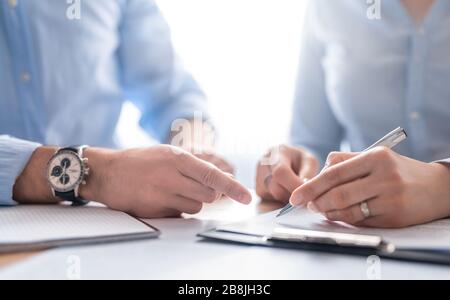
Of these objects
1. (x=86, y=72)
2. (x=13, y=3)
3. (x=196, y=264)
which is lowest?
(x=196, y=264)

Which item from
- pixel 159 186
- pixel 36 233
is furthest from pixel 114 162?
pixel 36 233

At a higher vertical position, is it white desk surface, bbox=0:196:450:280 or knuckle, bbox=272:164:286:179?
knuckle, bbox=272:164:286:179

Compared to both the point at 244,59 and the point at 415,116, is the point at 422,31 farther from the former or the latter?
the point at 244,59

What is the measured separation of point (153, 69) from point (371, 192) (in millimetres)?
799

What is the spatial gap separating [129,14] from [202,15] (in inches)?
15.2

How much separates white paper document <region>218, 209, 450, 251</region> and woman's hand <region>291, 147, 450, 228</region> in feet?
0.05

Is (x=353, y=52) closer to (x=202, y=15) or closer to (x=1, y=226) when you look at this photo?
(x=202, y=15)

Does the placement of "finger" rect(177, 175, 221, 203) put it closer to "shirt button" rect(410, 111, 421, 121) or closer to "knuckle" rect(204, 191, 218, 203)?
"knuckle" rect(204, 191, 218, 203)

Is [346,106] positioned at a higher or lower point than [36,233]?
higher

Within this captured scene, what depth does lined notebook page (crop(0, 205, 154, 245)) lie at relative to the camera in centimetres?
48

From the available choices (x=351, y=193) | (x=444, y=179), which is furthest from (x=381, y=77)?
(x=351, y=193)

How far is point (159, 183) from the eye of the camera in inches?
24.5

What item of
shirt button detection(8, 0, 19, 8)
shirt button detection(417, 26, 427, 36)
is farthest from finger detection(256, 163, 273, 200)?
shirt button detection(8, 0, 19, 8)

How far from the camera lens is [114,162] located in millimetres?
665
